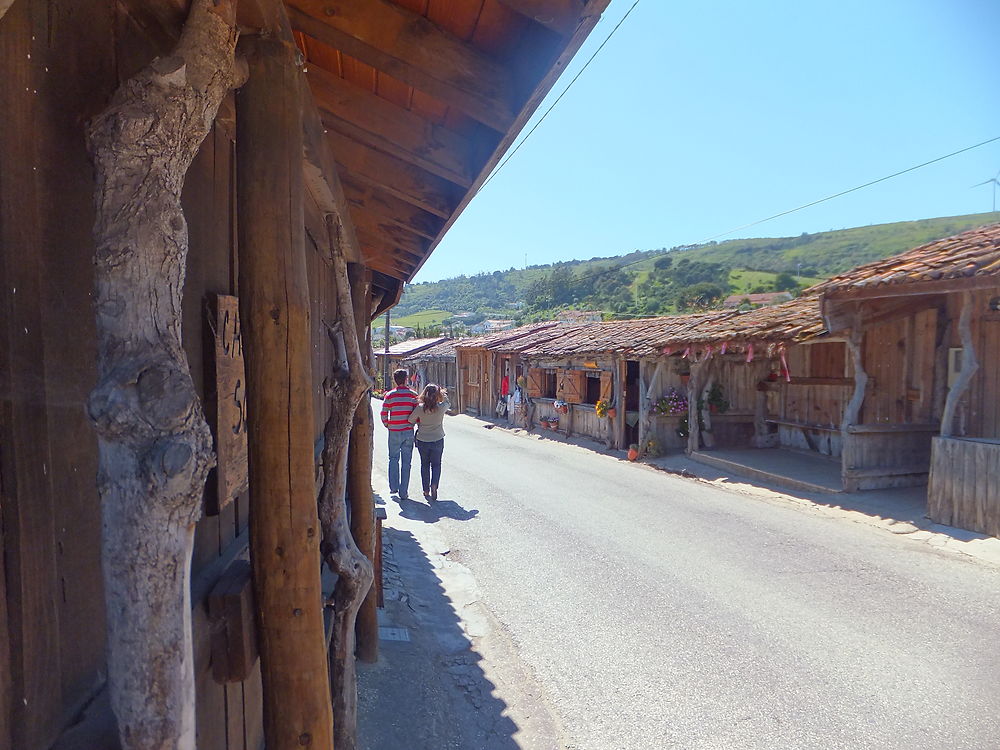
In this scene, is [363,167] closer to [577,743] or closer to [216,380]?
[216,380]

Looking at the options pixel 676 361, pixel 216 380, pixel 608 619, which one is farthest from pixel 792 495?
pixel 216 380

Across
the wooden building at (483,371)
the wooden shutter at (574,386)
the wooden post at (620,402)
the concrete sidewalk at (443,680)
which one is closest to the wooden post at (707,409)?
the wooden post at (620,402)

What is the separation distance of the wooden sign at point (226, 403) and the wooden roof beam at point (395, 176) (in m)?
1.60

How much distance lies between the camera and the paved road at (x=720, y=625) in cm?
351

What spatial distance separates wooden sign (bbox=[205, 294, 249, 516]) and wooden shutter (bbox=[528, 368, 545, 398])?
1665 cm

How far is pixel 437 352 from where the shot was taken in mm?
27547

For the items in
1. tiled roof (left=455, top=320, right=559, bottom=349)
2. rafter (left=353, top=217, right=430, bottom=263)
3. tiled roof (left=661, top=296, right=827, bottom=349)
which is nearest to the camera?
rafter (left=353, top=217, right=430, bottom=263)

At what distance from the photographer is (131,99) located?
105cm

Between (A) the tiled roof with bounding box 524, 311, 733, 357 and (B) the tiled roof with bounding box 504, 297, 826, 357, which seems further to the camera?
(A) the tiled roof with bounding box 524, 311, 733, 357

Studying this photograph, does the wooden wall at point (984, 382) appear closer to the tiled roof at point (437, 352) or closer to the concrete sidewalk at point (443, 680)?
the concrete sidewalk at point (443, 680)

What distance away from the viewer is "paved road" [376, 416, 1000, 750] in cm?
351

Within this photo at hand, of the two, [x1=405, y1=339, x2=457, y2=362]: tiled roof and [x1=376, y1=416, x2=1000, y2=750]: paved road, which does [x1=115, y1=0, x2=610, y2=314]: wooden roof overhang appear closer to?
[x1=376, y1=416, x2=1000, y2=750]: paved road

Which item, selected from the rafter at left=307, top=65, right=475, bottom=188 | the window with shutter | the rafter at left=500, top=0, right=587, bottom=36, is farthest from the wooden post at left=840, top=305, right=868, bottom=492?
the rafter at left=500, top=0, right=587, bottom=36

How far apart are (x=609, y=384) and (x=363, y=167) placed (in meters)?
12.2
